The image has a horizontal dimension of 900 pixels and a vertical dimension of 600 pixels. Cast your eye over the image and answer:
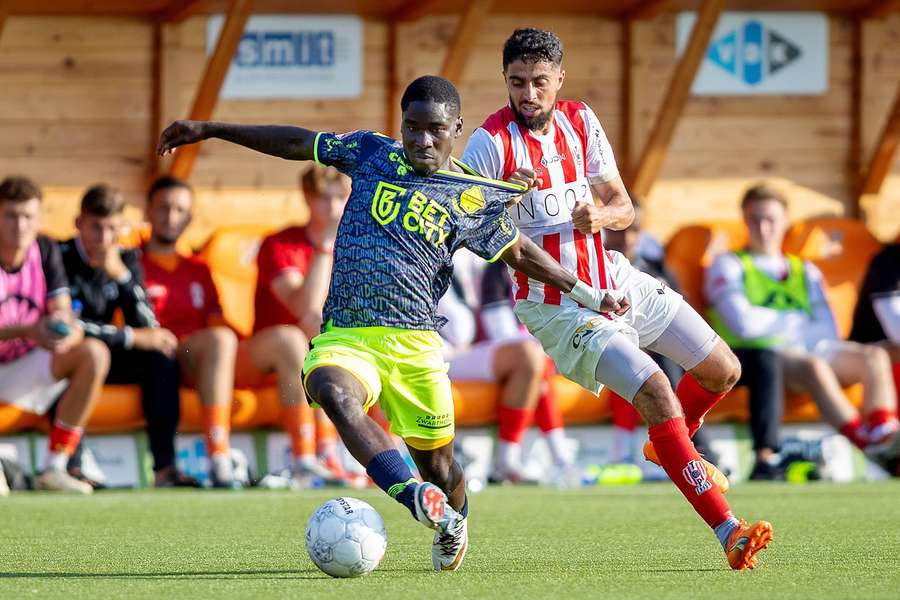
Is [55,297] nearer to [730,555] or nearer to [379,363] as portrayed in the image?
[379,363]

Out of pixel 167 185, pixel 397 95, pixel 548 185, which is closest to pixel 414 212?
pixel 548 185

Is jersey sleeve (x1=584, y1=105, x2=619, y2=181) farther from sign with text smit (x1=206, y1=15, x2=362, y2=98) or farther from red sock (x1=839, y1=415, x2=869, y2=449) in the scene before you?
sign with text smit (x1=206, y1=15, x2=362, y2=98)

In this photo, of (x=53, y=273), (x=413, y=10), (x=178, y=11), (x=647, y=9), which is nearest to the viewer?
(x=53, y=273)

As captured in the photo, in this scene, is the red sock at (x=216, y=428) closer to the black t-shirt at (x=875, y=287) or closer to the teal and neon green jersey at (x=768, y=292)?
the teal and neon green jersey at (x=768, y=292)

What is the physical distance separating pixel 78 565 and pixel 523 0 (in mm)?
8048

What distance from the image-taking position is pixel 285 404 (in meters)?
9.96

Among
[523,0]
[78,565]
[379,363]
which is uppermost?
[523,0]

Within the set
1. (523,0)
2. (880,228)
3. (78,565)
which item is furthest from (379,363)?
(880,228)

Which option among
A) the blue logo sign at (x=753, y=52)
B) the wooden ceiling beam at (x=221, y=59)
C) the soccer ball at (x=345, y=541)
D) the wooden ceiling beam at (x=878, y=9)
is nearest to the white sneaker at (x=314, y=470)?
the wooden ceiling beam at (x=221, y=59)

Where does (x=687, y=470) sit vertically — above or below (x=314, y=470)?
above

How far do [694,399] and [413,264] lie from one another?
151 centimetres

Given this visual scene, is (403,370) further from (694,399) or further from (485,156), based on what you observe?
(694,399)

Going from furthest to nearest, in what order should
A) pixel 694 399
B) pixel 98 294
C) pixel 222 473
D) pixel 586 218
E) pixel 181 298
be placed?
1. pixel 181 298
2. pixel 98 294
3. pixel 222 473
4. pixel 694 399
5. pixel 586 218

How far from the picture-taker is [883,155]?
13.1 m
